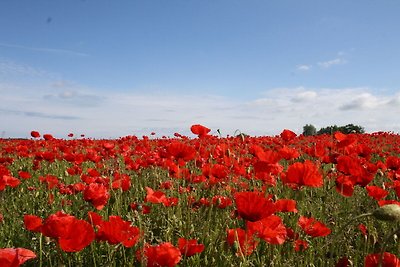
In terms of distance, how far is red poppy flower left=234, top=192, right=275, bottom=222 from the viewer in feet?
5.80

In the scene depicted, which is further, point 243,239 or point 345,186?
point 345,186

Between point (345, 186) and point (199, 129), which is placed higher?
point (199, 129)

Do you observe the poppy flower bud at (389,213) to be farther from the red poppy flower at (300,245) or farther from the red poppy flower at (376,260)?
the red poppy flower at (300,245)

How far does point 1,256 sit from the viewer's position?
41.0 inches

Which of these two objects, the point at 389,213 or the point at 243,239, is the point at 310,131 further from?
the point at 389,213

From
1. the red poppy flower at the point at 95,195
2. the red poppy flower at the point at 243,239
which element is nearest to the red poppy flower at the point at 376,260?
the red poppy flower at the point at 243,239

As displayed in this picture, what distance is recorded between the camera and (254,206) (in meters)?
1.78

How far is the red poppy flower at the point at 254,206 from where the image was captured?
1.77 m

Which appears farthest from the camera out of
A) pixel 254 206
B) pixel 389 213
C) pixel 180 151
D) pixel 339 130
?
pixel 339 130

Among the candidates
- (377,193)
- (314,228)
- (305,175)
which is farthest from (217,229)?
(377,193)

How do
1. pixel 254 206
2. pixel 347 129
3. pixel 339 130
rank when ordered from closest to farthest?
pixel 254 206 → pixel 339 130 → pixel 347 129

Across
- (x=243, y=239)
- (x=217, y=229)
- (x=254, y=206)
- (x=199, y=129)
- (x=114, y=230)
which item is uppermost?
(x=199, y=129)

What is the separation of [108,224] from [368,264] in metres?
1.16

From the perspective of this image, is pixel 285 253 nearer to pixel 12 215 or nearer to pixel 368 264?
pixel 368 264
